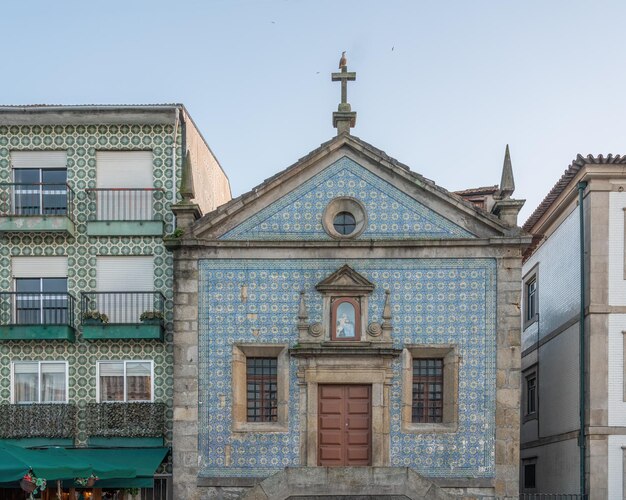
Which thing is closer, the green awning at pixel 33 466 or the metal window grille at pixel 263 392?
the green awning at pixel 33 466

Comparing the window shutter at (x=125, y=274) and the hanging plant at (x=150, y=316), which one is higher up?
the window shutter at (x=125, y=274)

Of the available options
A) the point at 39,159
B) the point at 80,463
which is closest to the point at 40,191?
the point at 39,159

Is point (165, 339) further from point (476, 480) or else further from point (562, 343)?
point (562, 343)

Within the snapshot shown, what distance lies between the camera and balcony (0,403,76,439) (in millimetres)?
20141

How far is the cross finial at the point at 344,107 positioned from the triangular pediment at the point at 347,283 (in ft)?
11.5

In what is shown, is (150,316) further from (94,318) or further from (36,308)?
(36,308)

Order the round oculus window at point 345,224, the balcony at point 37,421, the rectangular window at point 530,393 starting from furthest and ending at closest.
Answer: the rectangular window at point 530,393 < the balcony at point 37,421 < the round oculus window at point 345,224

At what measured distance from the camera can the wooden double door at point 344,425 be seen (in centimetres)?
1897

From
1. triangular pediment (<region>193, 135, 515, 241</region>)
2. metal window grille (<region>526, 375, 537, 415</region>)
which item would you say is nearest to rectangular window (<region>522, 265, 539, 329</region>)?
metal window grille (<region>526, 375, 537, 415</region>)

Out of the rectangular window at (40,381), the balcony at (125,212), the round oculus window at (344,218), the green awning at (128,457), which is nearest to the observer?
the green awning at (128,457)

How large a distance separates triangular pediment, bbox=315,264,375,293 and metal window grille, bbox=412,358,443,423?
2219 millimetres

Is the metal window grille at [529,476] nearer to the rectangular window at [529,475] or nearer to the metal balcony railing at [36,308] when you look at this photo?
the rectangular window at [529,475]

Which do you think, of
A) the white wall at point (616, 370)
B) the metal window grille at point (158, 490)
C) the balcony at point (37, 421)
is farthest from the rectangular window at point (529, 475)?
the balcony at point (37, 421)

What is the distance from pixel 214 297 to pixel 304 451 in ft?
13.9
